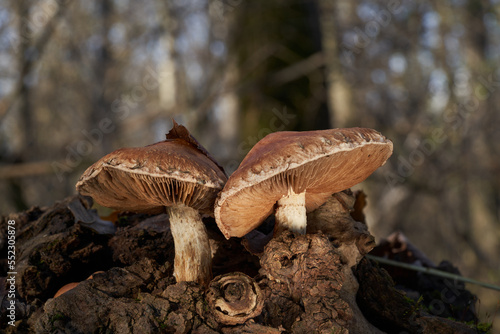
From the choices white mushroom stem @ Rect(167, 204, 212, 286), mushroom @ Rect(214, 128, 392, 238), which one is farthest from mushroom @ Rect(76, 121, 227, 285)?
mushroom @ Rect(214, 128, 392, 238)

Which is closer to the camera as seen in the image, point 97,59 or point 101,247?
point 101,247

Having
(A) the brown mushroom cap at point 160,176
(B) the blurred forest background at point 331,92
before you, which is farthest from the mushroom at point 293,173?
(B) the blurred forest background at point 331,92

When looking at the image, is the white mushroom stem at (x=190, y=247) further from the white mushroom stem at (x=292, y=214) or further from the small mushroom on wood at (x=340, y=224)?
the small mushroom on wood at (x=340, y=224)

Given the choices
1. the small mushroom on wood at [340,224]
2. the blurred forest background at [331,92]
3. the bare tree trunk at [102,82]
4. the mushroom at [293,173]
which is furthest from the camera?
the bare tree trunk at [102,82]

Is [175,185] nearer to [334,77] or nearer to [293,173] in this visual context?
[293,173]

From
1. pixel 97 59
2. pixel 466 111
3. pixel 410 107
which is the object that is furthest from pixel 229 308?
pixel 97 59

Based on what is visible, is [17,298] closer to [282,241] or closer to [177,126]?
[177,126]
